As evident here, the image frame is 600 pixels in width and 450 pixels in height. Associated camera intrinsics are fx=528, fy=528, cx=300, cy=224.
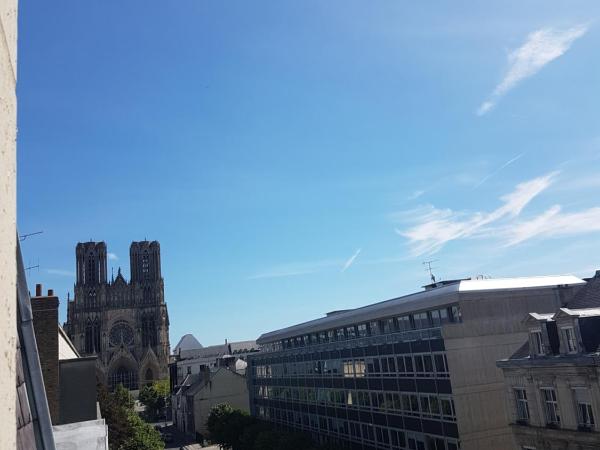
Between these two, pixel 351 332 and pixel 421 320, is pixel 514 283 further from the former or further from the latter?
pixel 351 332

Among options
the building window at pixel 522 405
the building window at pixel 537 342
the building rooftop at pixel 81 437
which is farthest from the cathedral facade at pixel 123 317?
the building window at pixel 537 342

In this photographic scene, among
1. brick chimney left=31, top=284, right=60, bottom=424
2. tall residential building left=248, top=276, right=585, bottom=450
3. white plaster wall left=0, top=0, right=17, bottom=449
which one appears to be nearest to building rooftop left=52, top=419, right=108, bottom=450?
brick chimney left=31, top=284, right=60, bottom=424

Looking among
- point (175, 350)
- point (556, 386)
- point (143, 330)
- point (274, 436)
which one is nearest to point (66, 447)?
point (556, 386)

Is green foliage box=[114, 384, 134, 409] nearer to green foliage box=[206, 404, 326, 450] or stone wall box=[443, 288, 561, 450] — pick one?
green foliage box=[206, 404, 326, 450]

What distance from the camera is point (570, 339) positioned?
23656 millimetres

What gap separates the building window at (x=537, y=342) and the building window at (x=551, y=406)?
5.65ft

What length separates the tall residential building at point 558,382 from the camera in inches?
883

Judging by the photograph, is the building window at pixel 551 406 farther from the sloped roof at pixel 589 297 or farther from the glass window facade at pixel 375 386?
the glass window facade at pixel 375 386

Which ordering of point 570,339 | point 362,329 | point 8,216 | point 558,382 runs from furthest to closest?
point 362,329, point 558,382, point 570,339, point 8,216

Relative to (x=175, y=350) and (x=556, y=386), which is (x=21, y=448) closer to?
(x=556, y=386)

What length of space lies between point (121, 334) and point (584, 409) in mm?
123695

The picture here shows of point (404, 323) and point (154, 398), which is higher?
point (404, 323)

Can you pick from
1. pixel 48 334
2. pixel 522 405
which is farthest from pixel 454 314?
pixel 48 334

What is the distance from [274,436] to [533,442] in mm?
24491
